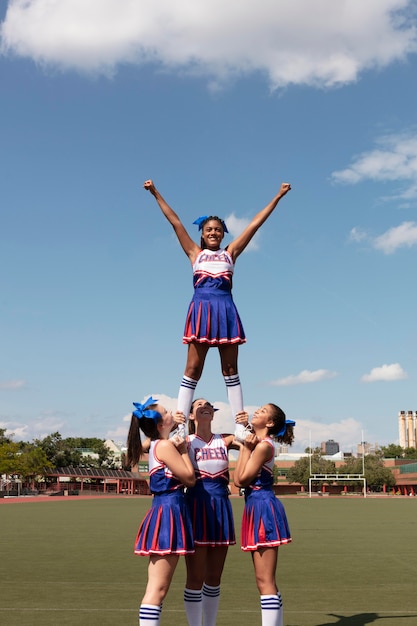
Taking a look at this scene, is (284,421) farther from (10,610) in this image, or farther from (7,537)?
(7,537)

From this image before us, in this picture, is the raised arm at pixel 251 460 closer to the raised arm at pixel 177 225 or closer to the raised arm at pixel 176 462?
the raised arm at pixel 176 462

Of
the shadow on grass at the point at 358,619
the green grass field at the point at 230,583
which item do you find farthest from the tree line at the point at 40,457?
the shadow on grass at the point at 358,619

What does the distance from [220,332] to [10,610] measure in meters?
4.48

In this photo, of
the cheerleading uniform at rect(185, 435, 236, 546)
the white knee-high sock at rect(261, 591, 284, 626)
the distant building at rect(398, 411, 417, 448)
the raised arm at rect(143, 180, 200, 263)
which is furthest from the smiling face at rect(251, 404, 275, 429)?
the distant building at rect(398, 411, 417, 448)

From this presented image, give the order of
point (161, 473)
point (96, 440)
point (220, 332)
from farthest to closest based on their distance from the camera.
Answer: point (96, 440)
point (220, 332)
point (161, 473)

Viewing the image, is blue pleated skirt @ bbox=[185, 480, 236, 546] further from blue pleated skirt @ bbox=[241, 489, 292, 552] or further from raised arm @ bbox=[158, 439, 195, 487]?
raised arm @ bbox=[158, 439, 195, 487]

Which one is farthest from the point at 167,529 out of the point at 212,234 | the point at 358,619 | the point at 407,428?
the point at 407,428

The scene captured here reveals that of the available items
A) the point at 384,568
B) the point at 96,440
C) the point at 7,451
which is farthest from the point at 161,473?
the point at 96,440

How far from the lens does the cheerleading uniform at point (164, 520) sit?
5.93 metres

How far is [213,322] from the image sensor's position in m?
7.26

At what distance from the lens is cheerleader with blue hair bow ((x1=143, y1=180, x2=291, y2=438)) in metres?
7.25

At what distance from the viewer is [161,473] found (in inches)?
243

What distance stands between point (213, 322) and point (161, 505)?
6.57 ft

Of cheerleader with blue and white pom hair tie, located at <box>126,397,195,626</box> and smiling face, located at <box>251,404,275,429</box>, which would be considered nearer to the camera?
cheerleader with blue and white pom hair tie, located at <box>126,397,195,626</box>
